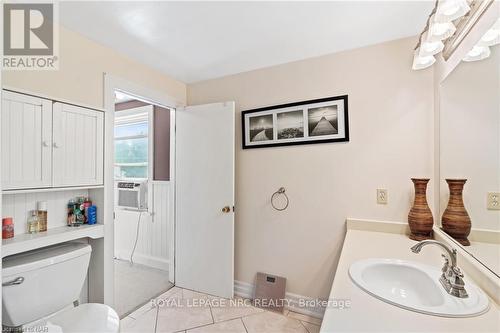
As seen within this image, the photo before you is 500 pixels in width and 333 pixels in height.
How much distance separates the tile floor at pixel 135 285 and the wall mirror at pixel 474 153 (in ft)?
8.48

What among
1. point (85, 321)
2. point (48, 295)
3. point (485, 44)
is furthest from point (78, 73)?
point (485, 44)

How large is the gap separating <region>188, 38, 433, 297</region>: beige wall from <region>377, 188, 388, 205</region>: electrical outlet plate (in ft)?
0.12

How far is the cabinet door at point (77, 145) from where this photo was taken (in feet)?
4.98

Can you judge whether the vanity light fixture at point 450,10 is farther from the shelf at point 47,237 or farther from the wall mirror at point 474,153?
the shelf at point 47,237

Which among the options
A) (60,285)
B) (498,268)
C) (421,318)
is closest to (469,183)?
(498,268)

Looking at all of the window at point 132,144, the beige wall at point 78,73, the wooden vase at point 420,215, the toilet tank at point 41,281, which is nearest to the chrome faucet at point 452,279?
the wooden vase at point 420,215

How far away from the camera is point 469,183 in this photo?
1313mm

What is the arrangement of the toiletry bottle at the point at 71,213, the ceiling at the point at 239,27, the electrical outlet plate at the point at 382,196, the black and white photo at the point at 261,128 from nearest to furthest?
the ceiling at the point at 239,27, the toiletry bottle at the point at 71,213, the electrical outlet plate at the point at 382,196, the black and white photo at the point at 261,128

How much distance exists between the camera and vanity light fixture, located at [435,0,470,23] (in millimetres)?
1123

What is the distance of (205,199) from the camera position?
7.89ft

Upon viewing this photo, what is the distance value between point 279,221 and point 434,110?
1.49 m

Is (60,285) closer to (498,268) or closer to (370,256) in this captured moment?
(370,256)

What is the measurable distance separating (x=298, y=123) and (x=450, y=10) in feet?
3.84

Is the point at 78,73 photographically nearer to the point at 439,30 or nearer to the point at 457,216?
the point at 439,30
